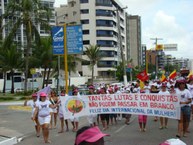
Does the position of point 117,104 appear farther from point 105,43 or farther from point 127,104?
point 105,43

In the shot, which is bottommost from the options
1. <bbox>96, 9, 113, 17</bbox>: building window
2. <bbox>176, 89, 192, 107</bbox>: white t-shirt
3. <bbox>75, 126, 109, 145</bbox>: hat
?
<bbox>176, 89, 192, 107</bbox>: white t-shirt

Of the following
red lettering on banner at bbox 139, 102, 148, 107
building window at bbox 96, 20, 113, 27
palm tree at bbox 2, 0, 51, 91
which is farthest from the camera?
building window at bbox 96, 20, 113, 27

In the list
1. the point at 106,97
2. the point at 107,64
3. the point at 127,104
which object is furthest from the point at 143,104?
the point at 107,64

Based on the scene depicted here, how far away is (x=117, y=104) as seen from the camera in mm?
13109

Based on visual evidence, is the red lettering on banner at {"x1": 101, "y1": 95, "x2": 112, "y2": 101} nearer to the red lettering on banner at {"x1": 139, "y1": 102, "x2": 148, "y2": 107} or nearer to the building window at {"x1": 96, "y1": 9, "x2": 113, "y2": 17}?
the red lettering on banner at {"x1": 139, "y1": 102, "x2": 148, "y2": 107}

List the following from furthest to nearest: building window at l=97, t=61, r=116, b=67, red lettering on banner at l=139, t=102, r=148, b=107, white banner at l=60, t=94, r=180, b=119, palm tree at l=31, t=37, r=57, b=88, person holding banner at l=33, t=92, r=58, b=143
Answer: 1. building window at l=97, t=61, r=116, b=67
2. palm tree at l=31, t=37, r=57, b=88
3. red lettering on banner at l=139, t=102, r=148, b=107
4. white banner at l=60, t=94, r=180, b=119
5. person holding banner at l=33, t=92, r=58, b=143

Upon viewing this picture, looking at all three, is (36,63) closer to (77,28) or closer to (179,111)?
(77,28)

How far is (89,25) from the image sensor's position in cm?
9081

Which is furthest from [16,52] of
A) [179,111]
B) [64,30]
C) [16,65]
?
[179,111]

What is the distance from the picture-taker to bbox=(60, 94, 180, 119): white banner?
1205 centimetres

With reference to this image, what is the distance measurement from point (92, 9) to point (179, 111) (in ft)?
267

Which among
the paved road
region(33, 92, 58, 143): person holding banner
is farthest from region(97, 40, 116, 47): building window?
region(33, 92, 58, 143): person holding banner

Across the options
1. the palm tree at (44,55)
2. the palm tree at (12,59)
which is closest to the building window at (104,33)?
the palm tree at (12,59)

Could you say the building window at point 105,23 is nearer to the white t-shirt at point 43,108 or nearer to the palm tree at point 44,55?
the palm tree at point 44,55
